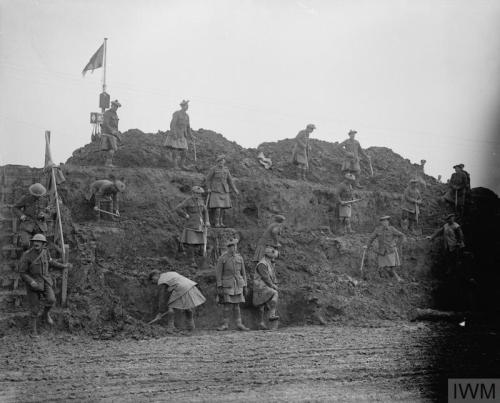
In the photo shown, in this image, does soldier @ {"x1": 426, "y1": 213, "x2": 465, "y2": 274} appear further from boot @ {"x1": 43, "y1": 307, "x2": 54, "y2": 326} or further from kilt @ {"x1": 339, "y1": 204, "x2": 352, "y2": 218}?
boot @ {"x1": 43, "y1": 307, "x2": 54, "y2": 326}

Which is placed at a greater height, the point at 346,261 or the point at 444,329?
the point at 346,261

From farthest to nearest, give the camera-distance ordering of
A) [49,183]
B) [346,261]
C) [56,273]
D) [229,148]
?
1. [229,148]
2. [346,261]
3. [49,183]
4. [56,273]

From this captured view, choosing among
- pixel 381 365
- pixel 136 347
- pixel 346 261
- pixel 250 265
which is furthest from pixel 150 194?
pixel 381 365

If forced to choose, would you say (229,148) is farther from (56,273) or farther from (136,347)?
(136,347)

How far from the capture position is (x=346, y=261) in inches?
848

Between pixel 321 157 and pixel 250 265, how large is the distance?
31.2 ft

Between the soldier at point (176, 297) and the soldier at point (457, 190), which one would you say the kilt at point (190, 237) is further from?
the soldier at point (457, 190)

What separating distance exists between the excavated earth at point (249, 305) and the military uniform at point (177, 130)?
81 centimetres

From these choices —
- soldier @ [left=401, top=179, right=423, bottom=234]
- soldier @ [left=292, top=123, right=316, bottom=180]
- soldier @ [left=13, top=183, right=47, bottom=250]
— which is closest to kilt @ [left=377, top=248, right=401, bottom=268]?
soldier @ [left=401, top=179, right=423, bottom=234]

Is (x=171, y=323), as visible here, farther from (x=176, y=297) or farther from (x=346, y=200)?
(x=346, y=200)

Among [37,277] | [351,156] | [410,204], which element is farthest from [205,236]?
[351,156]

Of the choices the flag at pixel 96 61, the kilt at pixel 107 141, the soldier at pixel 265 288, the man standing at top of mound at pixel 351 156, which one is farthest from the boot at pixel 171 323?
the man standing at top of mound at pixel 351 156

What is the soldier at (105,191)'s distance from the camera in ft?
65.9

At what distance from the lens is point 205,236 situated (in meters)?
19.2
